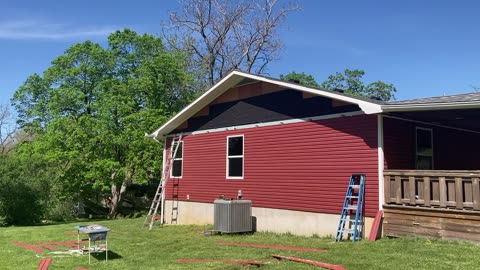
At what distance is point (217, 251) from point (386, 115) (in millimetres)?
4825

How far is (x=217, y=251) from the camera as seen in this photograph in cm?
943

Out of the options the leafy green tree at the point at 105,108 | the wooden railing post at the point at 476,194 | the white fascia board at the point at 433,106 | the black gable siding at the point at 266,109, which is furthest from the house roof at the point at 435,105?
the leafy green tree at the point at 105,108

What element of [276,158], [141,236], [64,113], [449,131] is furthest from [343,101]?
[64,113]

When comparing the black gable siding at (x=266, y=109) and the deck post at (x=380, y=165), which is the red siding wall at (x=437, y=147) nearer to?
the deck post at (x=380, y=165)

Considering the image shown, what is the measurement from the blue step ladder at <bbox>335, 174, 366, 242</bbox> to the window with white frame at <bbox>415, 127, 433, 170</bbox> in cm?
178

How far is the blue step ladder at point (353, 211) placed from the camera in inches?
401

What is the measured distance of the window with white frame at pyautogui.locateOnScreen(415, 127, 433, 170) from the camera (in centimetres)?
1128

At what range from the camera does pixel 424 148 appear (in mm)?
11539

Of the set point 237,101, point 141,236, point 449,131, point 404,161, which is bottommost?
point 141,236

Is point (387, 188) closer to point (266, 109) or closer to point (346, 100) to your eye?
point (346, 100)

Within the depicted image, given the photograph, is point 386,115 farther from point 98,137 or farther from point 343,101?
point 98,137

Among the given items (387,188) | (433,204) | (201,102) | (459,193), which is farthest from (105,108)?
(459,193)

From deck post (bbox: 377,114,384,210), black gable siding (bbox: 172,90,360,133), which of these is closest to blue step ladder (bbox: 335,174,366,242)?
deck post (bbox: 377,114,384,210)

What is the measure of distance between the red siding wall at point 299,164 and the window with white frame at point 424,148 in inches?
67.3
